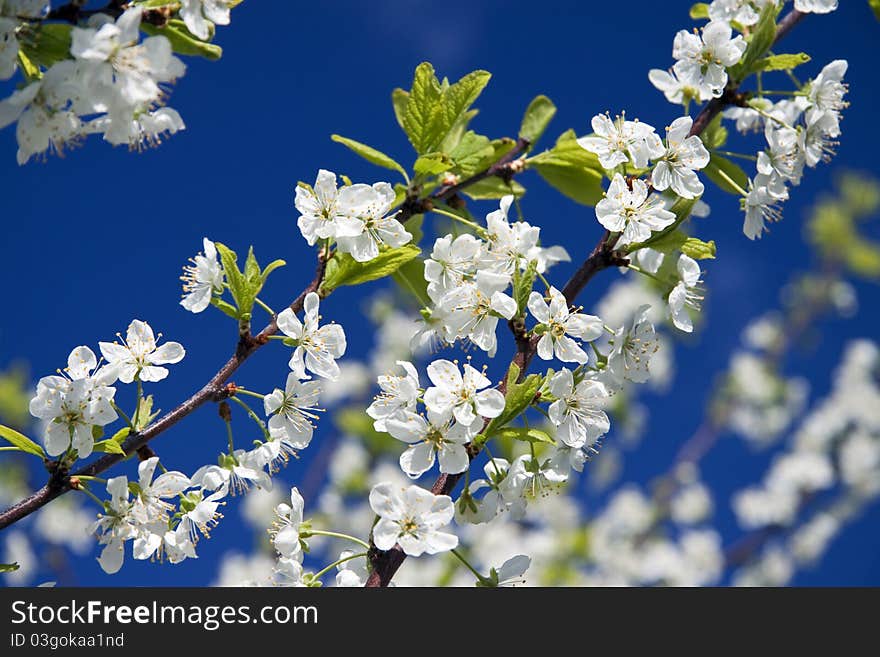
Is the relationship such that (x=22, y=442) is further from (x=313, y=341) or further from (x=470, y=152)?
(x=470, y=152)

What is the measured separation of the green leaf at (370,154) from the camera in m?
1.82

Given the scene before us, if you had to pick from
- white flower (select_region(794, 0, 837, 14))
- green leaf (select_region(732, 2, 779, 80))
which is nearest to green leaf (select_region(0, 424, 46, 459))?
green leaf (select_region(732, 2, 779, 80))

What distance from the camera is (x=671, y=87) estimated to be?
2094mm

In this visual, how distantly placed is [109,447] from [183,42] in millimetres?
781

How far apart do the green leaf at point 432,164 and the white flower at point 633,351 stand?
1.71 ft

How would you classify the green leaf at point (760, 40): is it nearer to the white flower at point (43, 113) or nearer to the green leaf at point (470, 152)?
the green leaf at point (470, 152)

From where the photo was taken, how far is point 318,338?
1.71 metres

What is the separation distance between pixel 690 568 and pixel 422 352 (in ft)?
25.5

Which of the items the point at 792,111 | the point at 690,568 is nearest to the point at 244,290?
the point at 792,111

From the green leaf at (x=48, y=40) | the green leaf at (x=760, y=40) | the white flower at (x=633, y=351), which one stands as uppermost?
the green leaf at (x=760, y=40)

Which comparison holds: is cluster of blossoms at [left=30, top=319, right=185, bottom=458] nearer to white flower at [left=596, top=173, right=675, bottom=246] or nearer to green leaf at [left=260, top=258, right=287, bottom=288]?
green leaf at [left=260, top=258, right=287, bottom=288]

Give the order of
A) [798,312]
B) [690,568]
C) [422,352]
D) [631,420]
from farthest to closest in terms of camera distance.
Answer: [690,568], [798,312], [631,420], [422,352]

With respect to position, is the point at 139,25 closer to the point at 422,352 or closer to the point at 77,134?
the point at 77,134

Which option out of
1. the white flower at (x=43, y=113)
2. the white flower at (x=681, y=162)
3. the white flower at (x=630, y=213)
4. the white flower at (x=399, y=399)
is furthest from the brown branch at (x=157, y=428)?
the white flower at (x=681, y=162)
